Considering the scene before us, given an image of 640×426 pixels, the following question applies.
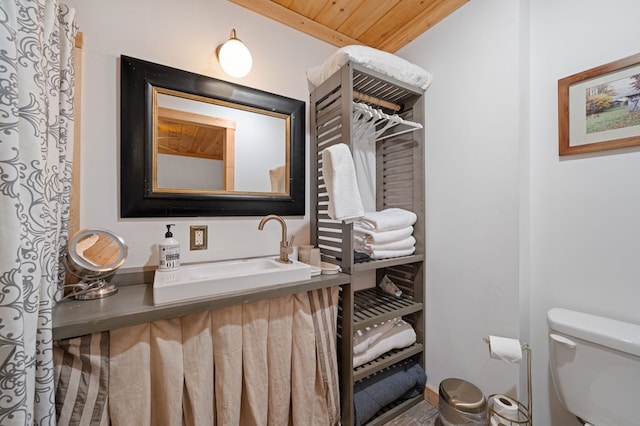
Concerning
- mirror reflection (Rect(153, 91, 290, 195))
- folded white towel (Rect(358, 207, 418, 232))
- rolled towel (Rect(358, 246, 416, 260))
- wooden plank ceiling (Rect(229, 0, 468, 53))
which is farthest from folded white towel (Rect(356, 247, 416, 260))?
wooden plank ceiling (Rect(229, 0, 468, 53))

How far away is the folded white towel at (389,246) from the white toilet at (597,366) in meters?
0.69

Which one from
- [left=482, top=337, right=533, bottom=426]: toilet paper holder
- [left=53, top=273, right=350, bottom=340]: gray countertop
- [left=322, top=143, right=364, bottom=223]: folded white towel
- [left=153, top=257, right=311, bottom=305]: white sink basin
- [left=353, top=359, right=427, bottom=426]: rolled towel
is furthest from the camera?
[left=353, top=359, right=427, bottom=426]: rolled towel

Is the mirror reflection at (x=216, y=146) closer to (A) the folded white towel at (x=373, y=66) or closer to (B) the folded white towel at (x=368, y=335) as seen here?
(A) the folded white towel at (x=373, y=66)

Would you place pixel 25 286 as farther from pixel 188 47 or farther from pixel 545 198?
pixel 545 198

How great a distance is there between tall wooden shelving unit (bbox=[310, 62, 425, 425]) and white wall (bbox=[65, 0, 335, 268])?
255mm

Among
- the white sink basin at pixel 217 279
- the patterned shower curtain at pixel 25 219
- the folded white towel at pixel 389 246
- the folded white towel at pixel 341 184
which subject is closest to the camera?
the patterned shower curtain at pixel 25 219

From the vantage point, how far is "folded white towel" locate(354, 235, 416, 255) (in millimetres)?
1418

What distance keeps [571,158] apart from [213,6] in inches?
→ 75.0

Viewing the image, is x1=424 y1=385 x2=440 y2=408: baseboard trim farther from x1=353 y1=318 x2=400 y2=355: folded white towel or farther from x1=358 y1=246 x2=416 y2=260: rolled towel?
x1=358 y1=246 x2=416 y2=260: rolled towel

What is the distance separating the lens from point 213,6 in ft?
4.32

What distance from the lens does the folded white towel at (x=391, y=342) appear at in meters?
1.36

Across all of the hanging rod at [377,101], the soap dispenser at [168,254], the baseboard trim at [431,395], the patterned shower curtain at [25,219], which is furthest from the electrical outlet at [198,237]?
the baseboard trim at [431,395]

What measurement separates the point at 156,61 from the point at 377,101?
1.26 metres

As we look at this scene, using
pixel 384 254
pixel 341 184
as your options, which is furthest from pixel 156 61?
pixel 384 254
